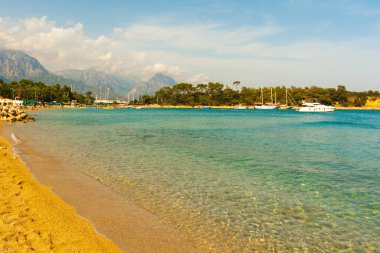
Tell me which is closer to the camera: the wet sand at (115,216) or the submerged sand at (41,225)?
the submerged sand at (41,225)

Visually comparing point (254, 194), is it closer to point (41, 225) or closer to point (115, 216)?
point (115, 216)

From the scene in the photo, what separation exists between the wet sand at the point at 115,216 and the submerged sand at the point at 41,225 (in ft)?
1.41

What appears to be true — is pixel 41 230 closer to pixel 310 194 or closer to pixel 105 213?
pixel 105 213

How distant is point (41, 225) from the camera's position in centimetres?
Result: 926

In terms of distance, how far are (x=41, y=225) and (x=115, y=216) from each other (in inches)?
95.8

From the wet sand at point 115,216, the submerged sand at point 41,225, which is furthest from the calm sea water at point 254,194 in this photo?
the submerged sand at point 41,225

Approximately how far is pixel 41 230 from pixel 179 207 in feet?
16.9

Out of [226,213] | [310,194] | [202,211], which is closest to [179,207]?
[202,211]

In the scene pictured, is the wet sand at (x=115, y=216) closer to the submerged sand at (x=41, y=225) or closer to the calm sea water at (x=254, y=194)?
the submerged sand at (x=41, y=225)

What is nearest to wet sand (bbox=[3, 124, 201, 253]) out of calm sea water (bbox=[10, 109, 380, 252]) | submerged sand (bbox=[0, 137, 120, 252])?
submerged sand (bbox=[0, 137, 120, 252])

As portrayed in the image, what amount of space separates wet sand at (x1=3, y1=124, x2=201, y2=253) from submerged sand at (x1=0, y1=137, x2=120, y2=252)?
429 mm

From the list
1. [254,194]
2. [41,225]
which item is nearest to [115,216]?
[41,225]

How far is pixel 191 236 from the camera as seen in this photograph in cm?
934

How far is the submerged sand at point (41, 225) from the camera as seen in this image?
25.8 ft
